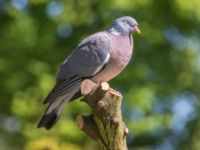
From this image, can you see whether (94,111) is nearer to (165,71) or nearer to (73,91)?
(73,91)

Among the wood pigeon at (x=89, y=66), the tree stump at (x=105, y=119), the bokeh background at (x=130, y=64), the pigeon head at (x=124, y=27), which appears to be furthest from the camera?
the bokeh background at (x=130, y=64)

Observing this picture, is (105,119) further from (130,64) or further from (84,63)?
(130,64)

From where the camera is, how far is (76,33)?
37.4 ft

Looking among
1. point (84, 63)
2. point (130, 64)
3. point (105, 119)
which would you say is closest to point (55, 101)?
point (84, 63)

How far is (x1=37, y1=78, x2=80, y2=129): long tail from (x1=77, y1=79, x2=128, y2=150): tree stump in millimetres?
310

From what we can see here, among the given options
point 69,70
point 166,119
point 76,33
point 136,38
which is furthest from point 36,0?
point 69,70

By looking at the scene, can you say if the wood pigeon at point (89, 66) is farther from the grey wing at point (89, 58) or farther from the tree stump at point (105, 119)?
the tree stump at point (105, 119)

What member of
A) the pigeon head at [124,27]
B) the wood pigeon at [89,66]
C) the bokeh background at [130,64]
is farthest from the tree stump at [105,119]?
the bokeh background at [130,64]

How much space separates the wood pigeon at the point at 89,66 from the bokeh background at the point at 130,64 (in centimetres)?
550

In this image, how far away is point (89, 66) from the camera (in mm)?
5105

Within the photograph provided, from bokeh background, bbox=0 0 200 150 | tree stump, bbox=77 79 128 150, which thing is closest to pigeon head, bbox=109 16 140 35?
tree stump, bbox=77 79 128 150

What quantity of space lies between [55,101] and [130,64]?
6.24 meters

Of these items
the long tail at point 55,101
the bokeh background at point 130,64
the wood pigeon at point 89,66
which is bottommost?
the bokeh background at point 130,64

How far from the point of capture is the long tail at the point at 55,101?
16.7ft
